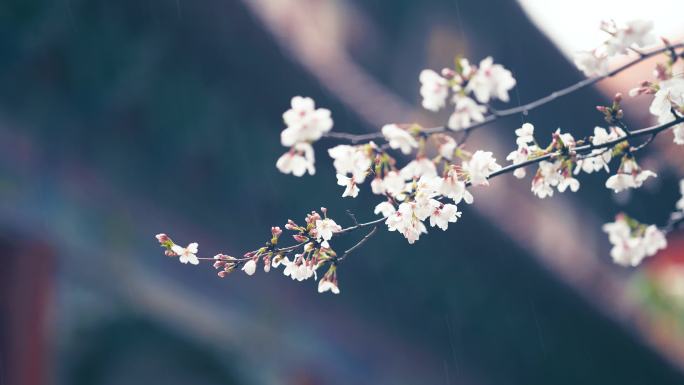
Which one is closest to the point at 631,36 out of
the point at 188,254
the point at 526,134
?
the point at 526,134

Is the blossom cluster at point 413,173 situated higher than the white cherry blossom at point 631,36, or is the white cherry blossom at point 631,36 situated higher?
the white cherry blossom at point 631,36

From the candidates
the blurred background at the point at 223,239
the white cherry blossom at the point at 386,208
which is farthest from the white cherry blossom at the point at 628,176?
the blurred background at the point at 223,239

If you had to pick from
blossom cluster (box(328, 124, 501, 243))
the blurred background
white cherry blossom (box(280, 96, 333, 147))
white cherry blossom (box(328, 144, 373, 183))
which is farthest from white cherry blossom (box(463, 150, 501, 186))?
the blurred background

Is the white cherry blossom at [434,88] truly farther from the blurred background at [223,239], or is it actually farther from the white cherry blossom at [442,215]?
the blurred background at [223,239]

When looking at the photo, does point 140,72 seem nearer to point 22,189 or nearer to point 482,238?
point 22,189

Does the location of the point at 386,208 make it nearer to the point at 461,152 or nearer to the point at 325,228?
the point at 325,228

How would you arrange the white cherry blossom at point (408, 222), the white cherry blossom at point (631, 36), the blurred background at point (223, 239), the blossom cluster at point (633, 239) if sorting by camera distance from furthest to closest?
the blurred background at point (223, 239)
the white cherry blossom at point (408, 222)
the blossom cluster at point (633, 239)
the white cherry blossom at point (631, 36)
